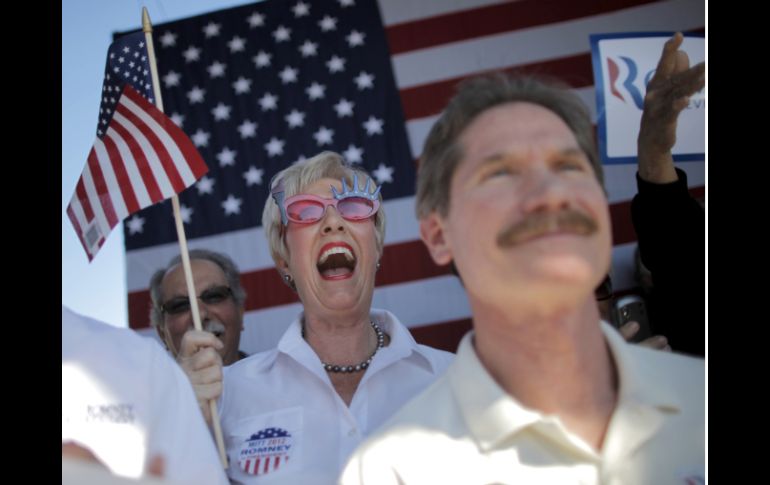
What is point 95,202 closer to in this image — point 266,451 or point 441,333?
point 266,451

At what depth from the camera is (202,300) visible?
3.55 meters

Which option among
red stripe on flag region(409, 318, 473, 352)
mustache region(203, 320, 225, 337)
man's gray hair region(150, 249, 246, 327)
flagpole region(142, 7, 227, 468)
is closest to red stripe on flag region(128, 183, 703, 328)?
red stripe on flag region(409, 318, 473, 352)

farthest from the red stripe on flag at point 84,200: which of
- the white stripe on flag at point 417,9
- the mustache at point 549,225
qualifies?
the white stripe on flag at point 417,9

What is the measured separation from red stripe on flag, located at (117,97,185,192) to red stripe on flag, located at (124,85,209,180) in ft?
0.09

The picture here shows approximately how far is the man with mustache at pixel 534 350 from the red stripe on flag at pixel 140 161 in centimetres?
109

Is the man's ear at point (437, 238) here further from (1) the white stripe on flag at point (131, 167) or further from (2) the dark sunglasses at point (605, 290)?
(1) the white stripe on flag at point (131, 167)

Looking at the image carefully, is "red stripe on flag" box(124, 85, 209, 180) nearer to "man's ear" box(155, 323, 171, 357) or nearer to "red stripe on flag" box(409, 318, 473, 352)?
"man's ear" box(155, 323, 171, 357)

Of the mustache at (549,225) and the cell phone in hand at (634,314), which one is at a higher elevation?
the mustache at (549,225)

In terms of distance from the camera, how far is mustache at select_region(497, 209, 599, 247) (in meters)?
1.50

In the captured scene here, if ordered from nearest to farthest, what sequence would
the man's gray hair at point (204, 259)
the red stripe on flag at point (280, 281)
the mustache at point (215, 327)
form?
the mustache at point (215, 327) < the man's gray hair at point (204, 259) < the red stripe on flag at point (280, 281)

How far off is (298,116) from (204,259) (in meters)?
1.08

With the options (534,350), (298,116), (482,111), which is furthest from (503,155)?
(298,116)

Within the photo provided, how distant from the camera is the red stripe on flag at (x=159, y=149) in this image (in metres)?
2.41
